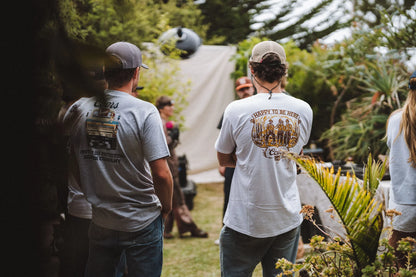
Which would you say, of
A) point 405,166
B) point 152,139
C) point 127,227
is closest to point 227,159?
point 152,139

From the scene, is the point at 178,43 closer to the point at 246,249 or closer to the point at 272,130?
the point at 272,130

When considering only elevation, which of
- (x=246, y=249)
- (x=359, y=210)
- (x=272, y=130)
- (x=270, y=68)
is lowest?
(x=246, y=249)

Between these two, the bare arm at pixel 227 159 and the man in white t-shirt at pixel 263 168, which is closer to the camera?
the man in white t-shirt at pixel 263 168

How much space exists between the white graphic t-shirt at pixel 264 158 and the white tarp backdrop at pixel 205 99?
22.1ft

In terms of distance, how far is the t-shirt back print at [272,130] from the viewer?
1.97 meters

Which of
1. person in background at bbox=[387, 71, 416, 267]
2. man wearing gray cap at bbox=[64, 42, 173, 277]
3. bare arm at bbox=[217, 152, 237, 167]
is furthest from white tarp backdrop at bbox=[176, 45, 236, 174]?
man wearing gray cap at bbox=[64, 42, 173, 277]

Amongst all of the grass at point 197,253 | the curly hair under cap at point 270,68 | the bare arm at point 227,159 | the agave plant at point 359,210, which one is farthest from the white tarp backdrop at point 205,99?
the agave plant at point 359,210

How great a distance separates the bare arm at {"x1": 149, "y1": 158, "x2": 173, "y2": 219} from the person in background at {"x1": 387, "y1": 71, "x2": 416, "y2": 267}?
1.33 meters

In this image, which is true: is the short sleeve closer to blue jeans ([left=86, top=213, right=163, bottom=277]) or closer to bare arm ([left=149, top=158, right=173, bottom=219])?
bare arm ([left=149, top=158, right=173, bottom=219])

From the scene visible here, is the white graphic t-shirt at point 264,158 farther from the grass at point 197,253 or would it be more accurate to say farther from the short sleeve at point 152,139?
the grass at point 197,253

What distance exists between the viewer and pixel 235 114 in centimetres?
201

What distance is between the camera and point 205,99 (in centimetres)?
899

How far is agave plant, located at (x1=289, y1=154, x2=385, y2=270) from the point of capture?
62.0 inches

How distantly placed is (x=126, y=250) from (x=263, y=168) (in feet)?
2.37
